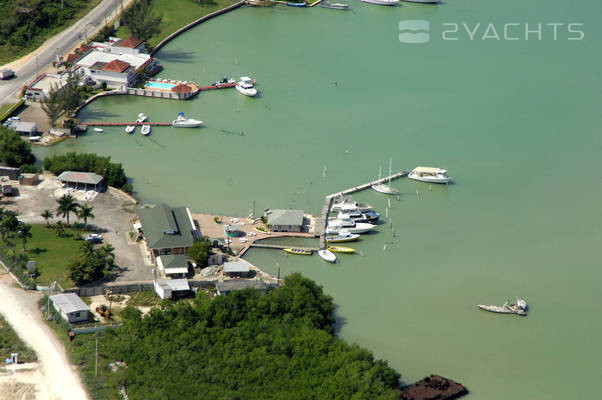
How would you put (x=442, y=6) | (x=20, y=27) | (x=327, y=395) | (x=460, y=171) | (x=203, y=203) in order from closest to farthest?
(x=327, y=395), (x=203, y=203), (x=460, y=171), (x=20, y=27), (x=442, y=6)

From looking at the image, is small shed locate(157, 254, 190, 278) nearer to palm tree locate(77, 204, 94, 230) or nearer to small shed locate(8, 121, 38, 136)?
palm tree locate(77, 204, 94, 230)

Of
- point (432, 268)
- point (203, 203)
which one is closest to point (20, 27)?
point (203, 203)

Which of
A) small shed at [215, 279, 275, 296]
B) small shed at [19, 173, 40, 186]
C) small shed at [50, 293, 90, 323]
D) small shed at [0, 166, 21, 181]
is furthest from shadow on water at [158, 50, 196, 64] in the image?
small shed at [50, 293, 90, 323]

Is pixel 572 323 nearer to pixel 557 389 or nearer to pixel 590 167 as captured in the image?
pixel 557 389

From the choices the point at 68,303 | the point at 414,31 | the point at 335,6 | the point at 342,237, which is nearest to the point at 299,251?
the point at 342,237

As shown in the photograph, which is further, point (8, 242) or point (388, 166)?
point (388, 166)

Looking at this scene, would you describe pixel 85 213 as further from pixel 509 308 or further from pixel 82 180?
pixel 509 308
